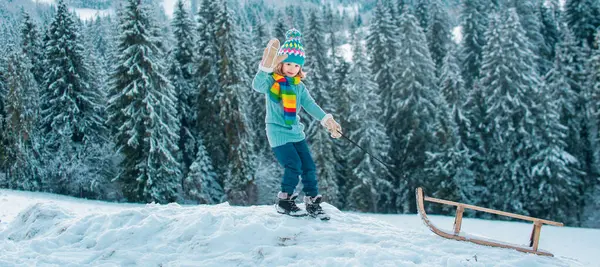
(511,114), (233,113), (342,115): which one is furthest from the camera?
(342,115)

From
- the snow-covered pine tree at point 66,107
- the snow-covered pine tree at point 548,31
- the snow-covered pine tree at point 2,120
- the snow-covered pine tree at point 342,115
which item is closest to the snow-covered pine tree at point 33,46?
the snow-covered pine tree at point 2,120

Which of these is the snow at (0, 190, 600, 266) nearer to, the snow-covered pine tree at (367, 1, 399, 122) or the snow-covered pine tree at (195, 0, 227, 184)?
the snow-covered pine tree at (195, 0, 227, 184)

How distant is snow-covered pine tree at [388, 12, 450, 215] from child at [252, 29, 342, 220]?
2362cm

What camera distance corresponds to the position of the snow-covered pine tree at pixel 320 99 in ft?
92.0

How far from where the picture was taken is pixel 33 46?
32375mm

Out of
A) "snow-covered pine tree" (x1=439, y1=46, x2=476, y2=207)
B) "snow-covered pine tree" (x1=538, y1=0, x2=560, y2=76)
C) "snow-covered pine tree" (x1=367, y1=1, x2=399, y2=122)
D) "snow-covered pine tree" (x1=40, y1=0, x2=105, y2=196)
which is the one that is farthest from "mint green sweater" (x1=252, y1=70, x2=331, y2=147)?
"snow-covered pine tree" (x1=538, y1=0, x2=560, y2=76)

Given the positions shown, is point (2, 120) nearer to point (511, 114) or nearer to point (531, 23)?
point (511, 114)

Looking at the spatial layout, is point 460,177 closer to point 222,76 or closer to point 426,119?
point 426,119

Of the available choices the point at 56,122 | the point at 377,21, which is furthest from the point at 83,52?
the point at 377,21

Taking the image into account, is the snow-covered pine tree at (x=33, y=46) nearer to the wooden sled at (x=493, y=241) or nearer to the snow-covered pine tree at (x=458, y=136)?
the snow-covered pine tree at (x=458, y=136)

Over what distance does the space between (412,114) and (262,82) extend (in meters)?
25.3

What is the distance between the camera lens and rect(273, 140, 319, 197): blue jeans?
597 centimetres

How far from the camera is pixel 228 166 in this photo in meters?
29.0

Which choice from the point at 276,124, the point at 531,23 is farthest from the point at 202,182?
the point at 531,23
